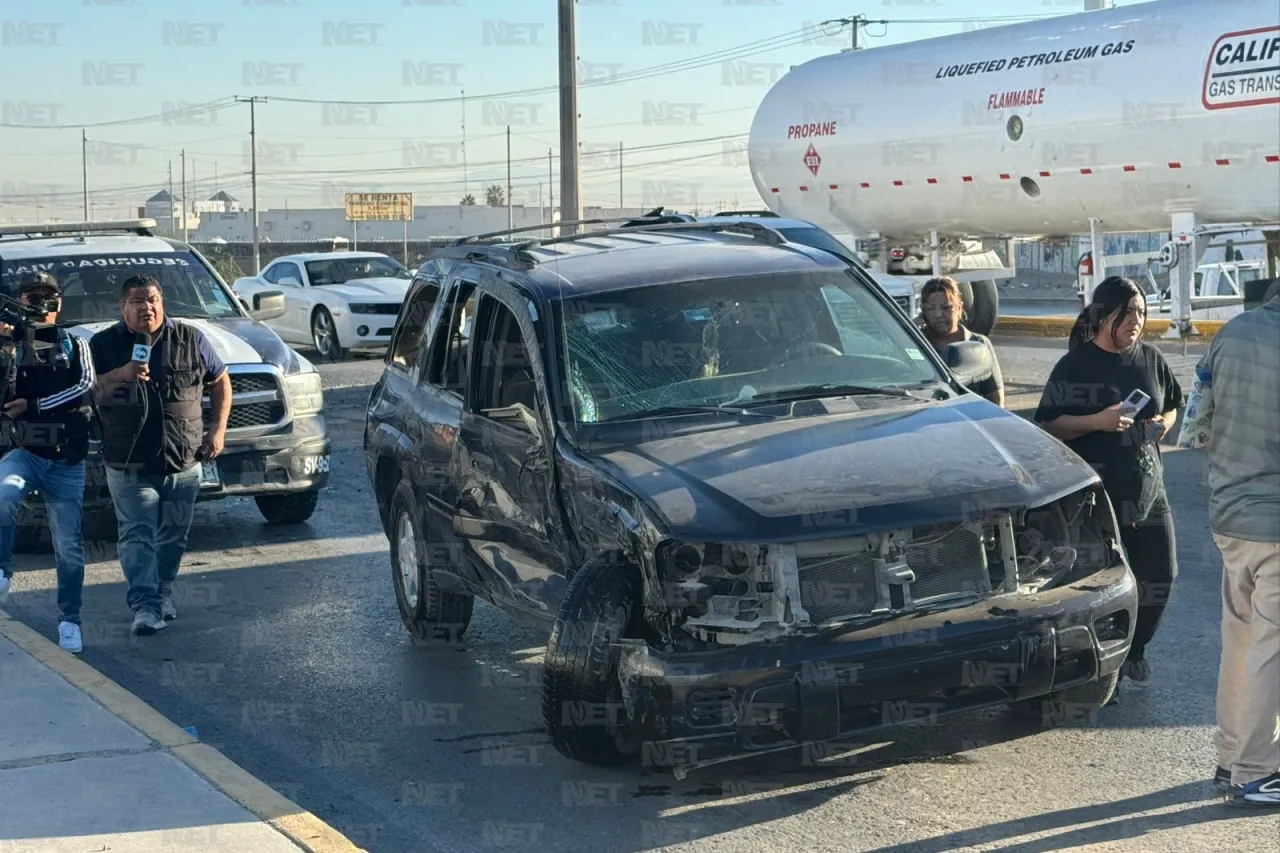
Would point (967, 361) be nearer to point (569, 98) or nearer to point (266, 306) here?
point (266, 306)

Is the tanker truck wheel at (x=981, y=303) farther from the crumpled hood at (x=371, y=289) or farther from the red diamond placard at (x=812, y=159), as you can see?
the crumpled hood at (x=371, y=289)

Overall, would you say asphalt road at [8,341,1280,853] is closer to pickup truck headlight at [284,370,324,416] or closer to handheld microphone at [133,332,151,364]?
handheld microphone at [133,332,151,364]

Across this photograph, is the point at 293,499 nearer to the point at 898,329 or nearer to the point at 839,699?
the point at 898,329

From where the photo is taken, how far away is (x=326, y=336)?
78.0 ft

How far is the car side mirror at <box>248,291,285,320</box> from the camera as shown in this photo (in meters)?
12.2

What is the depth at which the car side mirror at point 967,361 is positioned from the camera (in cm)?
702

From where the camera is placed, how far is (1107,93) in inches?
704

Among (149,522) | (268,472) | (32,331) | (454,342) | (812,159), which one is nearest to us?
(454,342)

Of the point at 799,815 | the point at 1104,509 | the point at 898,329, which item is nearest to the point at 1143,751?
the point at 1104,509

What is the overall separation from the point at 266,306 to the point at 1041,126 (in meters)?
10.1

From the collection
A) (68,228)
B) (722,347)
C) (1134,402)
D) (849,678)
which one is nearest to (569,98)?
(68,228)

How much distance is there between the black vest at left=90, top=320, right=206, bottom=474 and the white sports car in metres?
13.7

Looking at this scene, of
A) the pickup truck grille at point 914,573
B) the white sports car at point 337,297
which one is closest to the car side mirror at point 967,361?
the pickup truck grille at point 914,573

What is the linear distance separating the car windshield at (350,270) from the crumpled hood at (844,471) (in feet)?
61.6
